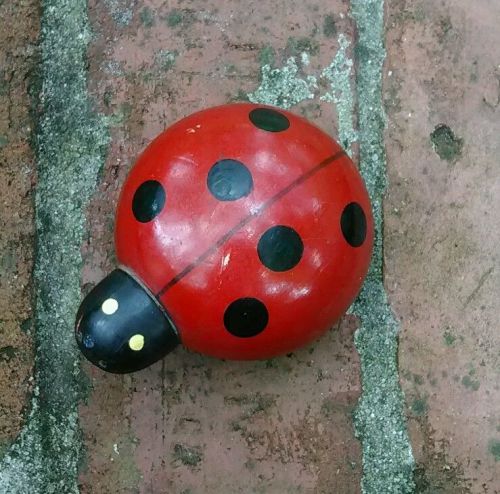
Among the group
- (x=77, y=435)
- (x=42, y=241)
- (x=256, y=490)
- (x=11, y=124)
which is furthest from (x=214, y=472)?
(x=11, y=124)

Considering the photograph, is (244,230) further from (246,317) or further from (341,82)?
(341,82)

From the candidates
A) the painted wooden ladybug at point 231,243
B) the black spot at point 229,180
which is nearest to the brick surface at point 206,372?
the painted wooden ladybug at point 231,243

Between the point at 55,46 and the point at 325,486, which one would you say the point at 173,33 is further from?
the point at 325,486

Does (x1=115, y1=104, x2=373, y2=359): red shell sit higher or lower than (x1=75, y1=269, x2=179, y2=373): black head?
higher

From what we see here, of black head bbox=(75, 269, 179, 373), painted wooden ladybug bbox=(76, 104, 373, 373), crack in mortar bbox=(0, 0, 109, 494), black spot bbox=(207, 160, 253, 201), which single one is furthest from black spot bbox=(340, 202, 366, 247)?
crack in mortar bbox=(0, 0, 109, 494)

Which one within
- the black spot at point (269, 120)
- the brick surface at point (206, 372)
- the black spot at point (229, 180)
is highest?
the black spot at point (269, 120)

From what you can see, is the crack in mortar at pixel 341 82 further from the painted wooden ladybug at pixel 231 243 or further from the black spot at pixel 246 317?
the black spot at pixel 246 317

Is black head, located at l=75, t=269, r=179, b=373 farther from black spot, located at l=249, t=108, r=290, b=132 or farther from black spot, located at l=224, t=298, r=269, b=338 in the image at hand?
black spot, located at l=249, t=108, r=290, b=132
